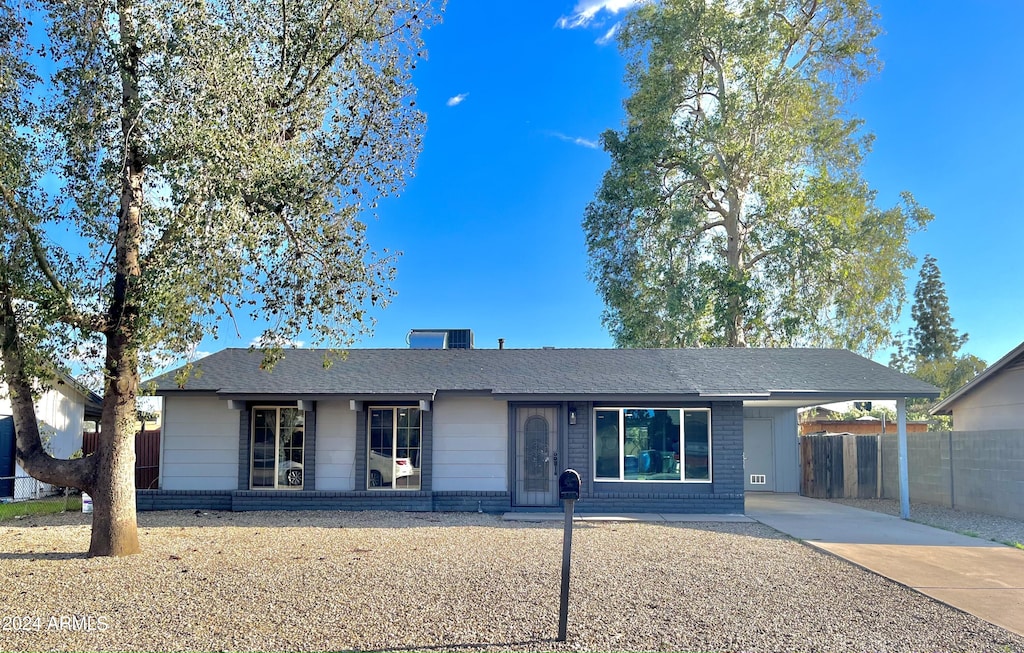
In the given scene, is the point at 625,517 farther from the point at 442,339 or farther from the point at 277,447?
the point at 442,339

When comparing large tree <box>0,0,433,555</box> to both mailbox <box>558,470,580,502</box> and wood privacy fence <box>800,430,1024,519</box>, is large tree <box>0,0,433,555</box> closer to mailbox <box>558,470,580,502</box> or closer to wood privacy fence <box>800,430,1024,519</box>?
mailbox <box>558,470,580,502</box>

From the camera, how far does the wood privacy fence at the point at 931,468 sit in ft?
48.5

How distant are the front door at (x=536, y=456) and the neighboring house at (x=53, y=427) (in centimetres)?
982

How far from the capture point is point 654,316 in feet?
82.8

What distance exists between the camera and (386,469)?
15.4m

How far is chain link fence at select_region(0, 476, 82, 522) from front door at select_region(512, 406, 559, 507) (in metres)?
8.74

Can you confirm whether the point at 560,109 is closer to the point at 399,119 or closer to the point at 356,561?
the point at 399,119

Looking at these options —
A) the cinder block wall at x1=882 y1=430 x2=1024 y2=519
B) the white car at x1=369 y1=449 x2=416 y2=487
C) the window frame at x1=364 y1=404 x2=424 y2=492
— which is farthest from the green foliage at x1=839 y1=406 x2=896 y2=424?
the white car at x1=369 y1=449 x2=416 y2=487

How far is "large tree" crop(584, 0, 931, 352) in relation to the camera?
79.6 feet

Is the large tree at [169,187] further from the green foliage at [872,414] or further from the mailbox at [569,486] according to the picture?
the green foliage at [872,414]

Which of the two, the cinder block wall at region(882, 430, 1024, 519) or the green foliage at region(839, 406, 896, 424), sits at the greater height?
the green foliage at region(839, 406, 896, 424)

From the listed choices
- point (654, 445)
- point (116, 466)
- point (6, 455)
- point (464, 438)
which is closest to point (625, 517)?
point (654, 445)

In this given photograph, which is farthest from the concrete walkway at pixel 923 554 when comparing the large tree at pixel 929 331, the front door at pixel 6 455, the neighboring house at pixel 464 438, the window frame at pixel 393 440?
the large tree at pixel 929 331

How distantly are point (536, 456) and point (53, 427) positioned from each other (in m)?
12.4
